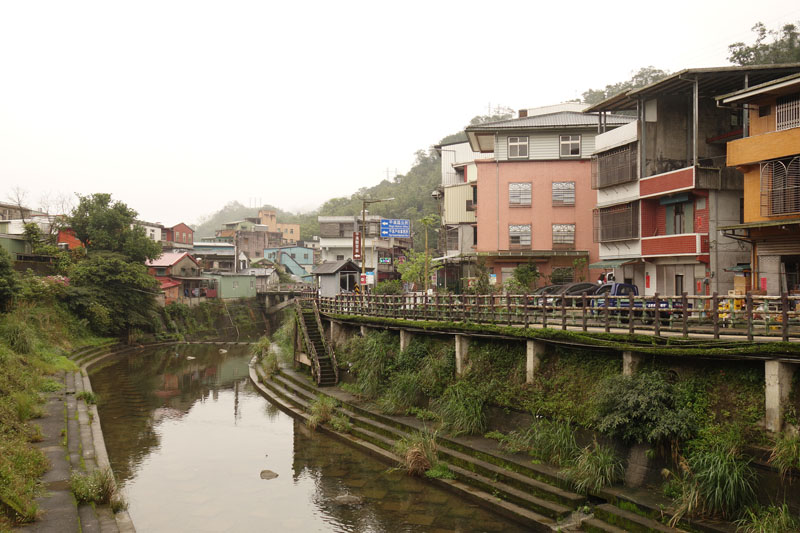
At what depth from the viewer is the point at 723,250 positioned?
81.5ft

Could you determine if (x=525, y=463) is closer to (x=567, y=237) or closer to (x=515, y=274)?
(x=515, y=274)

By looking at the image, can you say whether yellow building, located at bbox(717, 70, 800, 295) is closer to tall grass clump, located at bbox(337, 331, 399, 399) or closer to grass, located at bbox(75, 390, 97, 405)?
tall grass clump, located at bbox(337, 331, 399, 399)

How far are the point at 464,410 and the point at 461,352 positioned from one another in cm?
285

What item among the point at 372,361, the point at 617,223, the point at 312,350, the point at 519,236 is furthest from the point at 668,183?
the point at 312,350

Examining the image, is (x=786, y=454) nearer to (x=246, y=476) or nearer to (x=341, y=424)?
(x=246, y=476)

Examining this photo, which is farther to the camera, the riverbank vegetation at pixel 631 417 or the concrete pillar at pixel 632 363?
the concrete pillar at pixel 632 363

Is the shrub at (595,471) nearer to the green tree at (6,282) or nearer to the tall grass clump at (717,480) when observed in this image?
the tall grass clump at (717,480)

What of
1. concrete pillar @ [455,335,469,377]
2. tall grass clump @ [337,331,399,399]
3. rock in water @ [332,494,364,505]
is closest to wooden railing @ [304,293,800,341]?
concrete pillar @ [455,335,469,377]

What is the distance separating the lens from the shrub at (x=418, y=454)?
1820cm

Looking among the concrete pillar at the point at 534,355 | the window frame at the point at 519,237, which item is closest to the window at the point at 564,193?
the window frame at the point at 519,237

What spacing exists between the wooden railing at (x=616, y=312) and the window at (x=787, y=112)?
6.07m

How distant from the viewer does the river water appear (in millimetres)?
15539

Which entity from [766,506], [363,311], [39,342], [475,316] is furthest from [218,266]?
[766,506]

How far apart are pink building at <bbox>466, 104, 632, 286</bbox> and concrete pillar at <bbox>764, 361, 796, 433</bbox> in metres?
24.7
